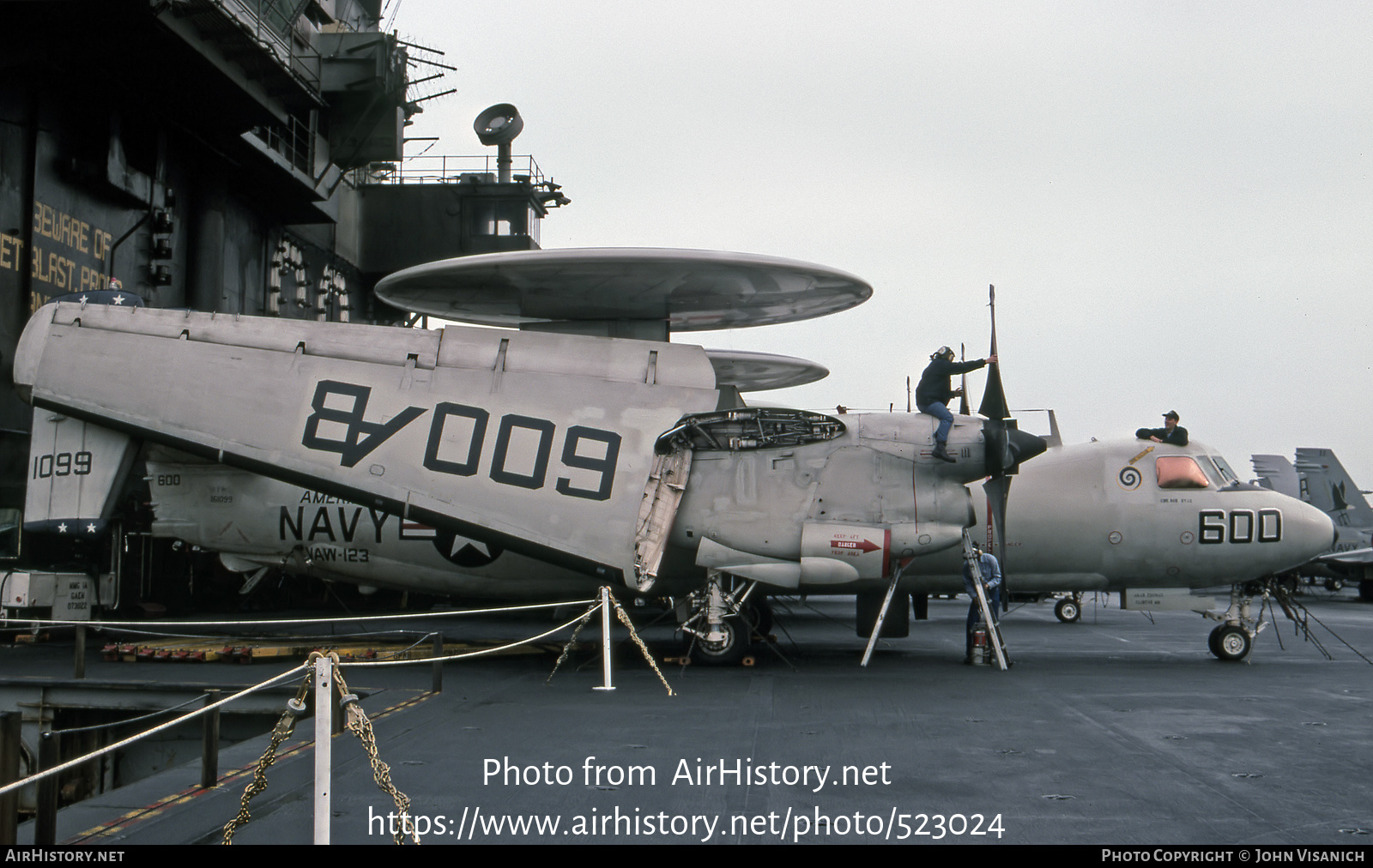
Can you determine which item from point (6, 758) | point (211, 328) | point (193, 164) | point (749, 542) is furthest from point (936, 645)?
point (193, 164)

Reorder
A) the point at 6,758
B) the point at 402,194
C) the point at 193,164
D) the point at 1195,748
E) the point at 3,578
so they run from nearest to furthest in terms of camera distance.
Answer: the point at 6,758 < the point at 1195,748 < the point at 3,578 < the point at 193,164 < the point at 402,194

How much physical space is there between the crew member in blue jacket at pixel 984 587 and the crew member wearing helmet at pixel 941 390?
1692 millimetres

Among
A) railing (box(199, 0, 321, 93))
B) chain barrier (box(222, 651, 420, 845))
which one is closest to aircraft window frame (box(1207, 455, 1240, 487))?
chain barrier (box(222, 651, 420, 845))

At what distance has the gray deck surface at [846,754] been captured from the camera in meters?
6.18

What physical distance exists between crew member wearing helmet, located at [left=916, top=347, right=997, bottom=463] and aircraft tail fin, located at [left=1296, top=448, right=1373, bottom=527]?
3251 cm

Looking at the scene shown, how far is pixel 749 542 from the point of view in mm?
14438

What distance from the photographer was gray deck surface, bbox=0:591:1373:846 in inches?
243

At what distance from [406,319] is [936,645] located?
2415cm

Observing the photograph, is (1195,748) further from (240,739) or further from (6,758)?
(240,739)

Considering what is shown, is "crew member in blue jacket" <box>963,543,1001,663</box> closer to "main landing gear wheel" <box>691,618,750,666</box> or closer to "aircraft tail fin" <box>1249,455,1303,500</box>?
"main landing gear wheel" <box>691,618,750,666</box>

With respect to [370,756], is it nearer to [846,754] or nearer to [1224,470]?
[846,754]

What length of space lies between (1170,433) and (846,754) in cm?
1078

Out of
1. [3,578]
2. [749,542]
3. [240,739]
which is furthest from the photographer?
[3,578]

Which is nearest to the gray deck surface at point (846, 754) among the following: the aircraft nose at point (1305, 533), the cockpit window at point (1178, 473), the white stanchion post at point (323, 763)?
the white stanchion post at point (323, 763)
